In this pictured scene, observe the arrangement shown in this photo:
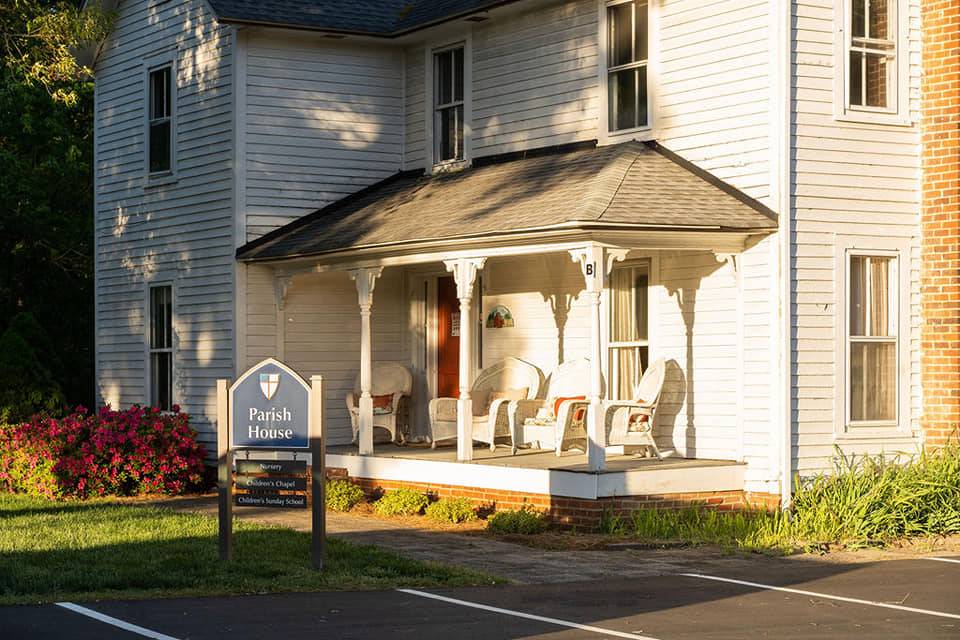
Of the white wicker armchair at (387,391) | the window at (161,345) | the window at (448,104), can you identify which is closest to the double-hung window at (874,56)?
the window at (448,104)

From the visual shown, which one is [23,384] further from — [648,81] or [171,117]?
[648,81]

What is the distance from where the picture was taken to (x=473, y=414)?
19.4 metres

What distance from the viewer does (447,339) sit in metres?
21.2

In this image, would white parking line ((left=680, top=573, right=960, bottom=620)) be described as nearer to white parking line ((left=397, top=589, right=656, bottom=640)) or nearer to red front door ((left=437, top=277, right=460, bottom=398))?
white parking line ((left=397, top=589, right=656, bottom=640))

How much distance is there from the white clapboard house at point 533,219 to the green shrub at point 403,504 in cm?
38

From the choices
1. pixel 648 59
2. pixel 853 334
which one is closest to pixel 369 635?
pixel 853 334

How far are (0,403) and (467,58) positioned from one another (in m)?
9.07

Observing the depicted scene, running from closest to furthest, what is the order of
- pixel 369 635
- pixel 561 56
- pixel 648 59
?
pixel 369 635
pixel 648 59
pixel 561 56

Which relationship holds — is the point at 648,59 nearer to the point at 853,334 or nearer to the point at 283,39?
the point at 853,334

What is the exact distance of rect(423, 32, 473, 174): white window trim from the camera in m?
20.3

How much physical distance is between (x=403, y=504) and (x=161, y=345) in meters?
6.97

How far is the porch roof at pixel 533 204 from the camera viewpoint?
15.6 meters

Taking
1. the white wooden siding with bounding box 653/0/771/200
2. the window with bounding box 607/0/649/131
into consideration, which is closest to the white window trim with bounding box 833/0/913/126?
the white wooden siding with bounding box 653/0/771/200

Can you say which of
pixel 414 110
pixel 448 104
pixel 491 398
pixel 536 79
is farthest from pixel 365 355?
pixel 414 110
